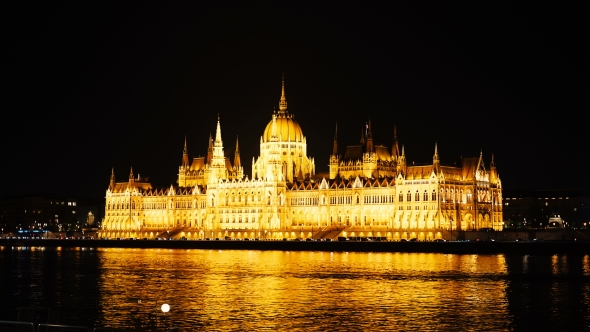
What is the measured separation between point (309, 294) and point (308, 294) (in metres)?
0.06

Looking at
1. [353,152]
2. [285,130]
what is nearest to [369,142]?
[353,152]

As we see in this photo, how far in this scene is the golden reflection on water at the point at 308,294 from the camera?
49844 millimetres

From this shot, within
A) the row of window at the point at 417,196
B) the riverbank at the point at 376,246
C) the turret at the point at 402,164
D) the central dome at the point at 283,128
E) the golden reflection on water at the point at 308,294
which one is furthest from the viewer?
the central dome at the point at 283,128

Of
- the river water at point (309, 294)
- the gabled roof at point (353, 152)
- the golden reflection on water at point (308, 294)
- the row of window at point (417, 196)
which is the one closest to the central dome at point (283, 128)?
the gabled roof at point (353, 152)

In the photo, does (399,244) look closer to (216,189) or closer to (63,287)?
(216,189)

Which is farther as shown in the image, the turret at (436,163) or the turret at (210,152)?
the turret at (210,152)

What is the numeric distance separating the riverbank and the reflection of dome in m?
25.5

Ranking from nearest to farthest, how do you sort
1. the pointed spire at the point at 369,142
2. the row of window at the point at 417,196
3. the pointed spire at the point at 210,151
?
the row of window at the point at 417,196
the pointed spire at the point at 369,142
the pointed spire at the point at 210,151

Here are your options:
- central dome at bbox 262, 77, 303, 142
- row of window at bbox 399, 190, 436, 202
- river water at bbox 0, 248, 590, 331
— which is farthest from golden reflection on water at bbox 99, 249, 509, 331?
central dome at bbox 262, 77, 303, 142

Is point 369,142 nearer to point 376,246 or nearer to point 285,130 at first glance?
point 285,130

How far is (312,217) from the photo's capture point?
154 m

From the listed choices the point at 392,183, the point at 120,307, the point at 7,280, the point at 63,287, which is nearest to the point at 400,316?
the point at 120,307

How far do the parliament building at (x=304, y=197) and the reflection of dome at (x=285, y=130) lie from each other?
0.16 m

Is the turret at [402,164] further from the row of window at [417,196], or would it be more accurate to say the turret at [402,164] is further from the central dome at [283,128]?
the central dome at [283,128]
